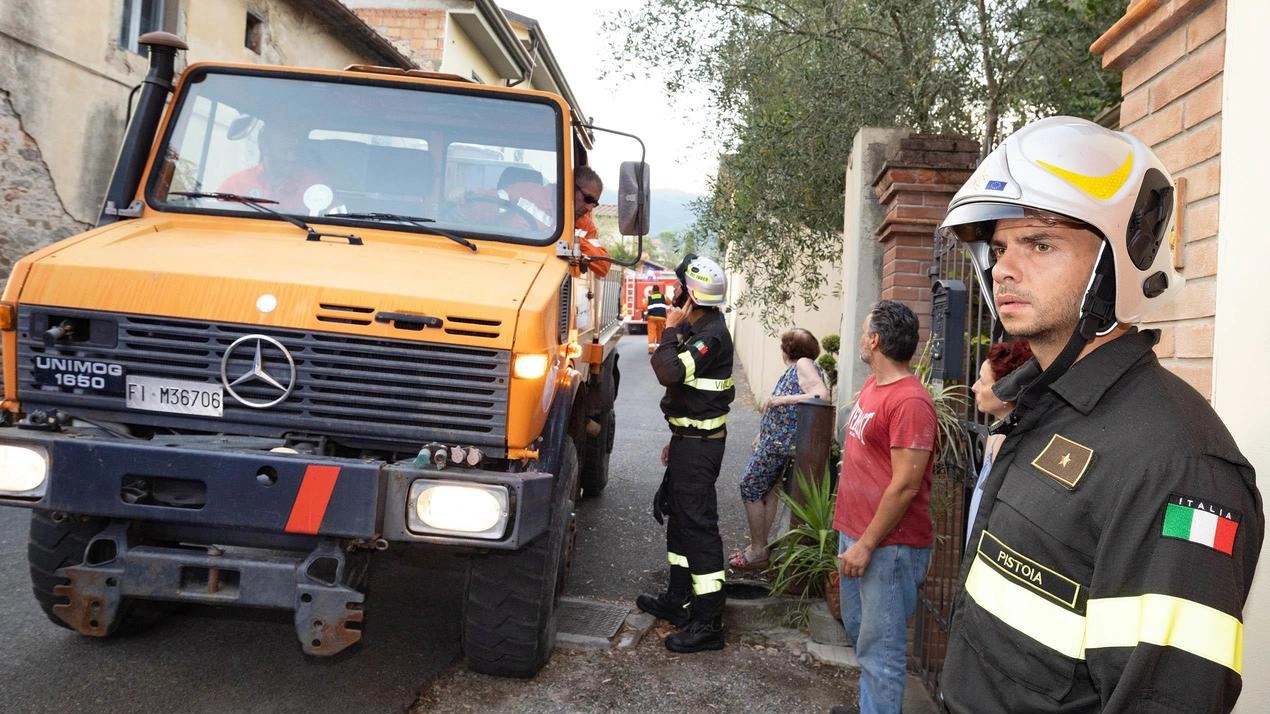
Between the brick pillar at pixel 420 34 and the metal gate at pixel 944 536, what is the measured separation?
52.6ft

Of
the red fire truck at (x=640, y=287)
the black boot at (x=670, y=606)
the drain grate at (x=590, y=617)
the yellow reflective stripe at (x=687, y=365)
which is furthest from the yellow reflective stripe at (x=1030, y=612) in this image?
the red fire truck at (x=640, y=287)

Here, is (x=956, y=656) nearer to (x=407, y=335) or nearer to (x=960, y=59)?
(x=407, y=335)

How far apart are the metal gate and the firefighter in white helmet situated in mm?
2202

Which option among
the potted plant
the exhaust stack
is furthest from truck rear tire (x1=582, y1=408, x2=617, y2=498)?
the exhaust stack

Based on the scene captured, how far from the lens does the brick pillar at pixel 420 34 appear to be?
61.6ft

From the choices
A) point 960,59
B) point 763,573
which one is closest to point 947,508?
point 763,573

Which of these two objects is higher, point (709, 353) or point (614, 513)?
point (709, 353)

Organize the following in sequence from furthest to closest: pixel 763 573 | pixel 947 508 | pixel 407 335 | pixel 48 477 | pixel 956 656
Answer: pixel 763 573, pixel 947 508, pixel 407 335, pixel 48 477, pixel 956 656

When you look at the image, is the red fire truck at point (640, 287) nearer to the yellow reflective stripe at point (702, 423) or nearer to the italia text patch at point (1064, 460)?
the yellow reflective stripe at point (702, 423)

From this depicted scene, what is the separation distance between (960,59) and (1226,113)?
546 cm

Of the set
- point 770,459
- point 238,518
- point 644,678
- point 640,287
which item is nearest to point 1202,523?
point 238,518

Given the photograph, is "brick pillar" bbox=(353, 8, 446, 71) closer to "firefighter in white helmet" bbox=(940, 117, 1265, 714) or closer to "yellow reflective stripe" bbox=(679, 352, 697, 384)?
"yellow reflective stripe" bbox=(679, 352, 697, 384)

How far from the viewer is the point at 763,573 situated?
18.1 ft

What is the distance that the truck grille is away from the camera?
10.5 feet
